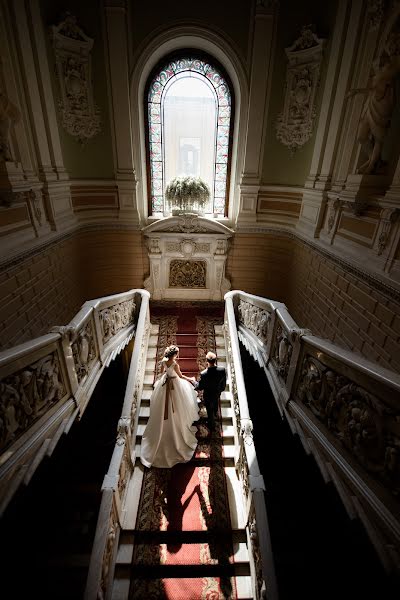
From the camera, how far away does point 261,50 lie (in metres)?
5.73

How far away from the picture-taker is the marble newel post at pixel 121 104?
216 inches

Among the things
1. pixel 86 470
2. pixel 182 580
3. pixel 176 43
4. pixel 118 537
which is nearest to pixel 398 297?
pixel 182 580

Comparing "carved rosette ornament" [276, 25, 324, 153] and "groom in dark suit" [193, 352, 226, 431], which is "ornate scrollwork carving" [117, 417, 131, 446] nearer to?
"groom in dark suit" [193, 352, 226, 431]

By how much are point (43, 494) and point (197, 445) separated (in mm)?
2560

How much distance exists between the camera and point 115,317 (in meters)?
5.22

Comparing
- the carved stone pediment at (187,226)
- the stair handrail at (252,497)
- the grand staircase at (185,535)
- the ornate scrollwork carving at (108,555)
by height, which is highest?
the carved stone pediment at (187,226)

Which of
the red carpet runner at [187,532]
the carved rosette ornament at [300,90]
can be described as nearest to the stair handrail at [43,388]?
the red carpet runner at [187,532]

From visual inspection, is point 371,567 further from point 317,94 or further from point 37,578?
point 317,94

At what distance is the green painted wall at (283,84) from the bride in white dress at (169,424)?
185 inches

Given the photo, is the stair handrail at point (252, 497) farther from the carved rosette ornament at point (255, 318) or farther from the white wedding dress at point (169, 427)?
the white wedding dress at point (169, 427)

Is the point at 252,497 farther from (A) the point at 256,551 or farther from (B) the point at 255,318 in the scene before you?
(B) the point at 255,318

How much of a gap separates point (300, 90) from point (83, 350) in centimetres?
619

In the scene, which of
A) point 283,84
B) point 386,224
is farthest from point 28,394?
point 283,84

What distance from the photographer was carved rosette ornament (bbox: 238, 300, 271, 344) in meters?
4.81
